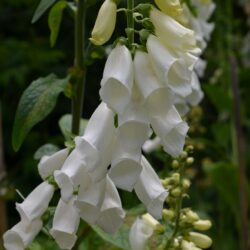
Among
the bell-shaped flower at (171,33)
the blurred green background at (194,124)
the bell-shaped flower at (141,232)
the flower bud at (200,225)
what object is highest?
the bell-shaped flower at (171,33)

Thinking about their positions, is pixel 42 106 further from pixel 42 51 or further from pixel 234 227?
pixel 42 51

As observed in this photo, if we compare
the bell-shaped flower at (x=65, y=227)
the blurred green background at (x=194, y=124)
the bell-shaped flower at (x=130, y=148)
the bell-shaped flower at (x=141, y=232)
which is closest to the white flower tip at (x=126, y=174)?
the bell-shaped flower at (x=130, y=148)

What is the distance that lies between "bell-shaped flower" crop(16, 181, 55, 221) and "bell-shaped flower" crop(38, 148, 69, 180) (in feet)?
0.06

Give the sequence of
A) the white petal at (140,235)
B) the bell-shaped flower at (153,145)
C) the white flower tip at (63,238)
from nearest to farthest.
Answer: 1. the white flower tip at (63,238)
2. the white petal at (140,235)
3. the bell-shaped flower at (153,145)

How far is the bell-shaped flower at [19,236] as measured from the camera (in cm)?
87

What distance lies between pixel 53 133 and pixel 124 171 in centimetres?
229

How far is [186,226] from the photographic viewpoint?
96 centimetres

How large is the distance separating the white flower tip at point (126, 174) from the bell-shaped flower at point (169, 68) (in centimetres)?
9

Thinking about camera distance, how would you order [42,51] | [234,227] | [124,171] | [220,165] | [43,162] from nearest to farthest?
1. [124,171]
2. [43,162]
3. [220,165]
4. [234,227]
5. [42,51]

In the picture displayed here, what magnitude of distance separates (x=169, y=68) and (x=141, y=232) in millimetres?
301

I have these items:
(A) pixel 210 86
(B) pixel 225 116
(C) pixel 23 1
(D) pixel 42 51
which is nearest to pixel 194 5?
(A) pixel 210 86

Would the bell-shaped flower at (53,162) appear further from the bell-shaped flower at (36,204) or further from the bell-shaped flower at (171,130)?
the bell-shaped flower at (171,130)

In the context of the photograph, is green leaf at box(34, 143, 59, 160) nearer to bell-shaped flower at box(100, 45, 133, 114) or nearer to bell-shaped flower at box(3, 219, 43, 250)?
bell-shaped flower at box(3, 219, 43, 250)

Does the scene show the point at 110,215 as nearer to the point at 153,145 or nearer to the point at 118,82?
the point at 118,82
